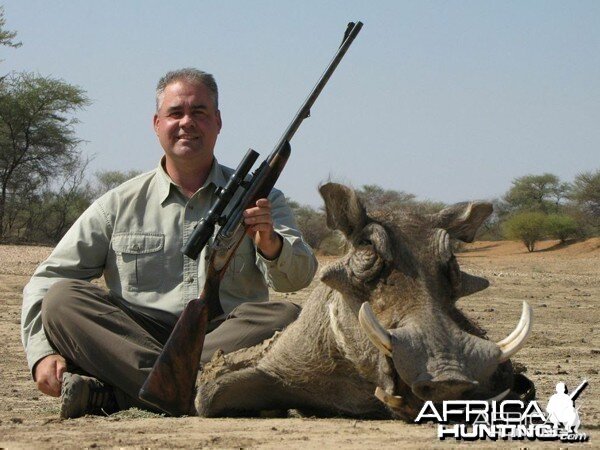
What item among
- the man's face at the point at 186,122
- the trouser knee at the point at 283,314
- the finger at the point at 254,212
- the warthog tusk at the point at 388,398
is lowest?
the warthog tusk at the point at 388,398

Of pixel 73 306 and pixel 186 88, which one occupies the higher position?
pixel 186 88

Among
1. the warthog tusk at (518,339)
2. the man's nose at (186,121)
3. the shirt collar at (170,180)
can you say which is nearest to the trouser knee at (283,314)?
the shirt collar at (170,180)

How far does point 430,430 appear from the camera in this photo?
4539 mm

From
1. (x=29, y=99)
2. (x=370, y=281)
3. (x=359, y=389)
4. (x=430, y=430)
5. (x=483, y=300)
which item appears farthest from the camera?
(x=29, y=99)

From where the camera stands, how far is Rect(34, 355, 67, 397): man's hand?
18.9 ft

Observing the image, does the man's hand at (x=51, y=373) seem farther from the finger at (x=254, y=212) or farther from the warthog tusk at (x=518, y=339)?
the warthog tusk at (x=518, y=339)

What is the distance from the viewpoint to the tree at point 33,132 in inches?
1344

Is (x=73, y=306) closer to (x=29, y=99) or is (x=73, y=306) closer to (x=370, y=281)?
(x=370, y=281)

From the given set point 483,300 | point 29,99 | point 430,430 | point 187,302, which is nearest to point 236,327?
point 187,302

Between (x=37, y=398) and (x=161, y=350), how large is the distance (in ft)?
3.42

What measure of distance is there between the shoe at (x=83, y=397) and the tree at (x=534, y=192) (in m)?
38.5

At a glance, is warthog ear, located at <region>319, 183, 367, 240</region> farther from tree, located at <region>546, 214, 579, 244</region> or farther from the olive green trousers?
tree, located at <region>546, 214, 579, 244</region>

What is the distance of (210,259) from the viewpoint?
5.68 m

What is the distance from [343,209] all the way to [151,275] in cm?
149
